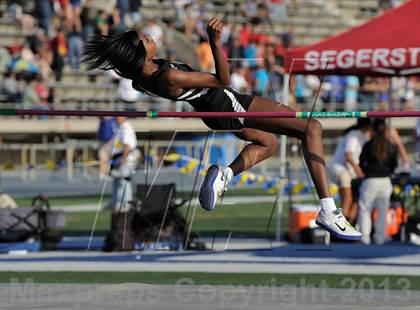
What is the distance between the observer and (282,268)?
12969 mm

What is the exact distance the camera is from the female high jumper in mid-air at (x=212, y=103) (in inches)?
351

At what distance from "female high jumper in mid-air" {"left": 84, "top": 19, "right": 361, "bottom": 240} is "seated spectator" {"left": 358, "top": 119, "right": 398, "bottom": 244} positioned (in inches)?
234

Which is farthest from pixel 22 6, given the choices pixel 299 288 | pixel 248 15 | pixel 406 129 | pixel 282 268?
pixel 299 288

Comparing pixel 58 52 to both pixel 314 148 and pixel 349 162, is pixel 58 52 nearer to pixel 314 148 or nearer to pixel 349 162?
pixel 349 162

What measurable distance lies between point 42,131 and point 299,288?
1638cm

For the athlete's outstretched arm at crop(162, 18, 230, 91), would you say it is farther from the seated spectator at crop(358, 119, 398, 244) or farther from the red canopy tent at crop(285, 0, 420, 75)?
the seated spectator at crop(358, 119, 398, 244)

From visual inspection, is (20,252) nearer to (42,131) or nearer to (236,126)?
(236,126)

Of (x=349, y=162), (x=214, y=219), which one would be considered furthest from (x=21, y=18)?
(x=349, y=162)

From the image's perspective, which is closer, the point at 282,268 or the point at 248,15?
the point at 282,268

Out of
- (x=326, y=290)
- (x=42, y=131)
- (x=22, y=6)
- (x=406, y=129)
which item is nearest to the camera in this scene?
(x=326, y=290)

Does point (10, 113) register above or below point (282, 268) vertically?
above

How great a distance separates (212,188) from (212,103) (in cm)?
61

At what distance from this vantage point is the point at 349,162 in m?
15.8

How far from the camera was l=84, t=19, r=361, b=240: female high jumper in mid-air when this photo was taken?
29.2 feet
